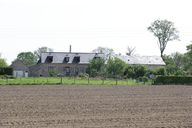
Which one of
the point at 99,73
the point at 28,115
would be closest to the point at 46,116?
the point at 28,115

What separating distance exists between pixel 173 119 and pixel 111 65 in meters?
82.8

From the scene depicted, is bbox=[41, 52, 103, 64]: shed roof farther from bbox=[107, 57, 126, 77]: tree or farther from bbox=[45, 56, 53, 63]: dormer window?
bbox=[107, 57, 126, 77]: tree

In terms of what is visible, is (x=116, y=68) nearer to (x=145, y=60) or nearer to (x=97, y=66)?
(x=97, y=66)

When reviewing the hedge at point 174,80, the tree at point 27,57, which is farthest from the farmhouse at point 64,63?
the tree at point 27,57

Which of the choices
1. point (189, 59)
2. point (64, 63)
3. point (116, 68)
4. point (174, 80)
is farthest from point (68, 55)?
point (174, 80)

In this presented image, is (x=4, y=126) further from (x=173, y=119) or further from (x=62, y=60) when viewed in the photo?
(x=62, y=60)

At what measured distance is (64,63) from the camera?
121 metres

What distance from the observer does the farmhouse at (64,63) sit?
121125 millimetres

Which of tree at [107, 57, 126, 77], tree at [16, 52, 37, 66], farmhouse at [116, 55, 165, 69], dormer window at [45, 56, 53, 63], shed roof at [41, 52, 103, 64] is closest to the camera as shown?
tree at [107, 57, 126, 77]

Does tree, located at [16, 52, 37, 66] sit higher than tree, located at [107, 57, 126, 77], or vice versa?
tree, located at [16, 52, 37, 66]

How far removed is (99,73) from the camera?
10181 centimetres

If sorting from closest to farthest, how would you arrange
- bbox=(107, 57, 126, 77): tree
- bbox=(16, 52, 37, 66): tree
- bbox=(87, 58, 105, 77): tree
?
bbox=(107, 57, 126, 77): tree, bbox=(87, 58, 105, 77): tree, bbox=(16, 52, 37, 66): tree

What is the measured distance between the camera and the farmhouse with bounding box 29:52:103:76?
121 meters

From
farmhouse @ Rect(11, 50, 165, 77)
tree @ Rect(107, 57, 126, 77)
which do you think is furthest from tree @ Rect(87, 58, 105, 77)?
farmhouse @ Rect(11, 50, 165, 77)
